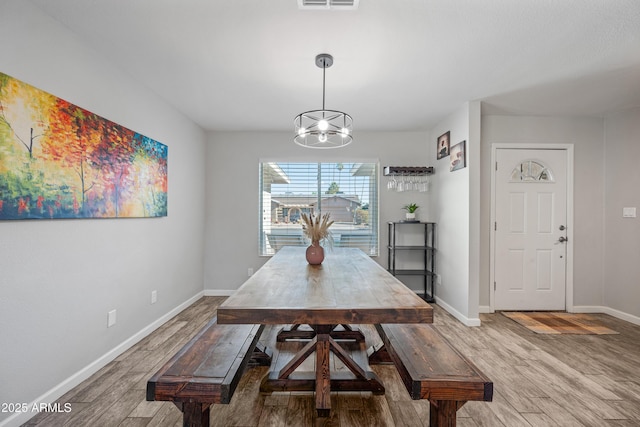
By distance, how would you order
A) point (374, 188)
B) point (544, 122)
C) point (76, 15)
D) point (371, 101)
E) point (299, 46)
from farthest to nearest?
point (374, 188), point (544, 122), point (371, 101), point (299, 46), point (76, 15)

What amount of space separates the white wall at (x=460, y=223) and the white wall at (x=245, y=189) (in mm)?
577

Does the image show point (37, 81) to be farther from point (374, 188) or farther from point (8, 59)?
point (374, 188)

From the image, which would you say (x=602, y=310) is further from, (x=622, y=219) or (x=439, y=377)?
(x=439, y=377)

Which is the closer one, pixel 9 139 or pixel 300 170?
pixel 9 139

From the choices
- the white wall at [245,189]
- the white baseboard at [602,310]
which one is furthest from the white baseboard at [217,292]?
the white baseboard at [602,310]

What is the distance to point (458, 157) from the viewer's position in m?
3.49

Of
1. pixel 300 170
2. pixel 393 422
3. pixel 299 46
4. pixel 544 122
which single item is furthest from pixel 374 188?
pixel 393 422

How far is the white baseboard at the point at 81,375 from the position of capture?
5.45 ft

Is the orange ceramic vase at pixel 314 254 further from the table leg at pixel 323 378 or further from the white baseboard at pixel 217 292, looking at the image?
the white baseboard at pixel 217 292

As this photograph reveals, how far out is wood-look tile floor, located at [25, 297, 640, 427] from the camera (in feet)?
5.70

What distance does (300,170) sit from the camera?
4520mm

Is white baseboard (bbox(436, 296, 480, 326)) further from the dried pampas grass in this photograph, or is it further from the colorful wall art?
the colorful wall art

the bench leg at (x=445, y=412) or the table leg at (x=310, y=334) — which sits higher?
the bench leg at (x=445, y=412)

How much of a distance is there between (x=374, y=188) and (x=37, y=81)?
3.74m
